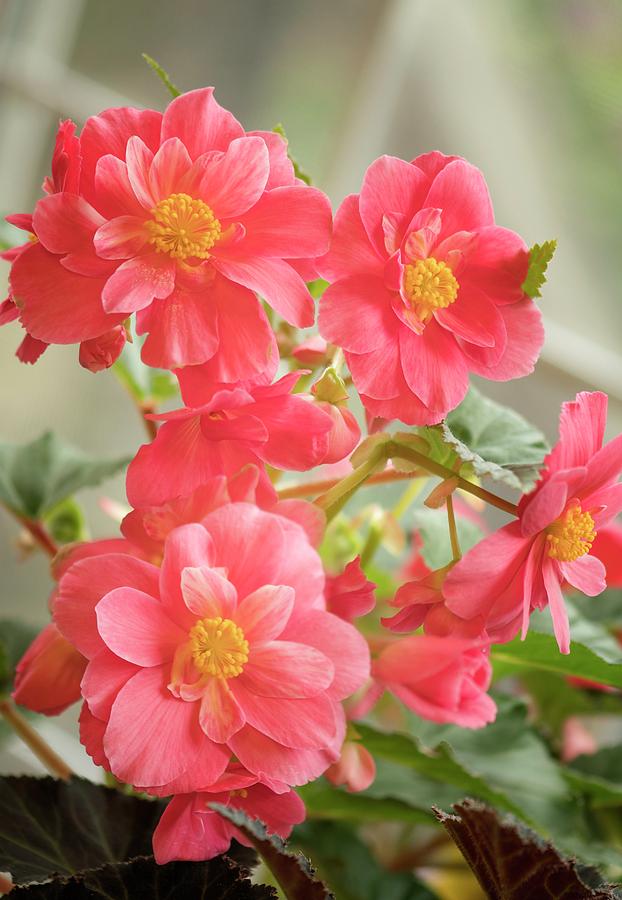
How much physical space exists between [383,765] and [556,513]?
0.39m

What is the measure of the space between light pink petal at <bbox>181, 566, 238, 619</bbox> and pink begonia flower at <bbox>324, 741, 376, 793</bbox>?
13 centimetres

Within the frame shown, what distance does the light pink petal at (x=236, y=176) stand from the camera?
37 cm

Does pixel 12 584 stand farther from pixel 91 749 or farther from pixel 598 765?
pixel 91 749

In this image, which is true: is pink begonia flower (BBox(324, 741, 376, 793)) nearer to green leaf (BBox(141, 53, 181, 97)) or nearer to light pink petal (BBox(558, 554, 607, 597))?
light pink petal (BBox(558, 554, 607, 597))

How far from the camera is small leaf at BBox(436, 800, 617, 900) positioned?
1.24 ft

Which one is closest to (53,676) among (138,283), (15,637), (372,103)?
(138,283)

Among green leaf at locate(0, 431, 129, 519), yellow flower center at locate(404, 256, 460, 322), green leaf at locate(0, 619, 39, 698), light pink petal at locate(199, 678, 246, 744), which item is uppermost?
yellow flower center at locate(404, 256, 460, 322)

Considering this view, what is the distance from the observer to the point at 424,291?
0.38 m

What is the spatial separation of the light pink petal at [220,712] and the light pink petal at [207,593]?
29mm

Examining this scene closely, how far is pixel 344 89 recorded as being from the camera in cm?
116

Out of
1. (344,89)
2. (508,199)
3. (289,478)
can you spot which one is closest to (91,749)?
(289,478)

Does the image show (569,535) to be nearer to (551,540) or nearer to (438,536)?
(551,540)

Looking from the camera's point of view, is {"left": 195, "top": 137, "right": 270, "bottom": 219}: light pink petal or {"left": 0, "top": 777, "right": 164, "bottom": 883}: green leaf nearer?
{"left": 195, "top": 137, "right": 270, "bottom": 219}: light pink petal

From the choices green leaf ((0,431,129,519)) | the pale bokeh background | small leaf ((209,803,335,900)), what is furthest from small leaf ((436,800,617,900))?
the pale bokeh background
